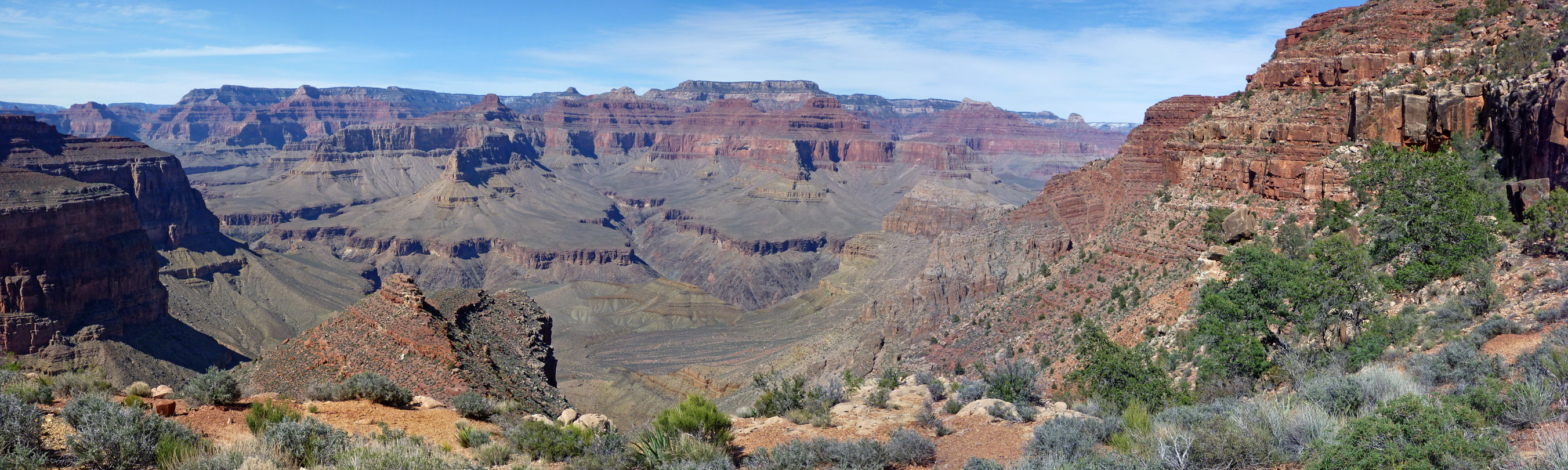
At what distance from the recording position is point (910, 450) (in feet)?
46.2

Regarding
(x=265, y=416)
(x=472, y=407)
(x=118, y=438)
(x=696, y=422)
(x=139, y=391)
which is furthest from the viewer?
(x=472, y=407)

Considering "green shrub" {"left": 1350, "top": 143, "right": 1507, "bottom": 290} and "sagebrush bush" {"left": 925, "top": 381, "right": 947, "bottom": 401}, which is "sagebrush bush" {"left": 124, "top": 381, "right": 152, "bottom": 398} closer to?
"sagebrush bush" {"left": 925, "top": 381, "right": 947, "bottom": 401}

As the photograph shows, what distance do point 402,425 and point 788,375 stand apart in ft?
117

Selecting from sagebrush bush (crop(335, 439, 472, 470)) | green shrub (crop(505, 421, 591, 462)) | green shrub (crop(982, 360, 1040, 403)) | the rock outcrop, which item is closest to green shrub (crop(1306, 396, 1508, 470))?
green shrub (crop(982, 360, 1040, 403))

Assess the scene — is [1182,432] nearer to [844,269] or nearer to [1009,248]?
[1009,248]

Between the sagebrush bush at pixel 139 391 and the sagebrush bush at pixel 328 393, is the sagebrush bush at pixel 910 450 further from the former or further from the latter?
the sagebrush bush at pixel 139 391

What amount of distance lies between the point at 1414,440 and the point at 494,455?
13.7 meters

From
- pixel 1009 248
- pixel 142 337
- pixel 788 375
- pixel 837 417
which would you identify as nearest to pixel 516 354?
pixel 837 417

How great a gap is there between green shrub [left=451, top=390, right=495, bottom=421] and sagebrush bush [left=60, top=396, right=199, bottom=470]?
630cm

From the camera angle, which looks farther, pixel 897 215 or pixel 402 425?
pixel 897 215

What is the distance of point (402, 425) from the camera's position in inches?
672

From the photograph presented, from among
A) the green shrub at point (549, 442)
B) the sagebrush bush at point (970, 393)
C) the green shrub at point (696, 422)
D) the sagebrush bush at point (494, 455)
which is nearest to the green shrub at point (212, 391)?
the sagebrush bush at point (494, 455)

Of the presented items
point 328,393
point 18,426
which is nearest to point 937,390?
point 328,393

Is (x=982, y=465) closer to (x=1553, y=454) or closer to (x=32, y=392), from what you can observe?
(x=1553, y=454)
